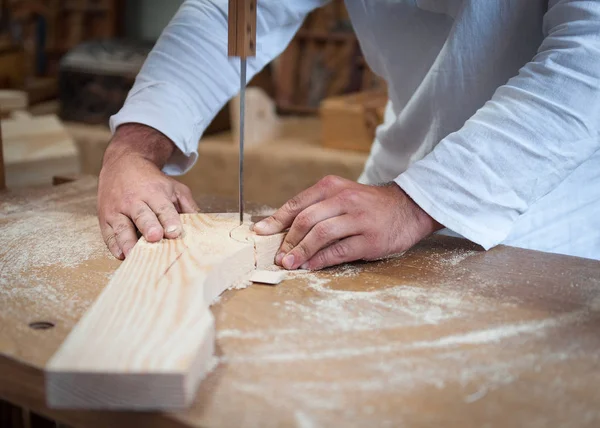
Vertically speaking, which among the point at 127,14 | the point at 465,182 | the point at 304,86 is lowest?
the point at 304,86

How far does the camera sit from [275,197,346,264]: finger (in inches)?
48.0

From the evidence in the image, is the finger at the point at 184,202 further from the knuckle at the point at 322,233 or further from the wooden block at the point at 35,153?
the wooden block at the point at 35,153

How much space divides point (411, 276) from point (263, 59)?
2.72ft

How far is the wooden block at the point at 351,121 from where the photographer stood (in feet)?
9.73

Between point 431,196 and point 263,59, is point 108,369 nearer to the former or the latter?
point 431,196

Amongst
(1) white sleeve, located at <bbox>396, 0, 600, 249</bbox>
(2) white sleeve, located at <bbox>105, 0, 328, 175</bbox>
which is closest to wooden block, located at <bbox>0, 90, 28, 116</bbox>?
(2) white sleeve, located at <bbox>105, 0, 328, 175</bbox>

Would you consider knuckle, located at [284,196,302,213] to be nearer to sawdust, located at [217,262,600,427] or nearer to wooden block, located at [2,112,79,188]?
sawdust, located at [217,262,600,427]

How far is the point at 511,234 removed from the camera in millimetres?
1531

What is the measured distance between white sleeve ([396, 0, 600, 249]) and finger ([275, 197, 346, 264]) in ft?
0.43

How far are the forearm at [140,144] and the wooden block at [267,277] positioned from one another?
18.7 inches

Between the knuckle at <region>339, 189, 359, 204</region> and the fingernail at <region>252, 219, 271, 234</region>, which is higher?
the knuckle at <region>339, 189, 359, 204</region>

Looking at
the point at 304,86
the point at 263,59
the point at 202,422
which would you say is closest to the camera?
the point at 202,422

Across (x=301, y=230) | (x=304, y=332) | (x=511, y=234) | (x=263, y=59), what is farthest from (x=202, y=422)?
(x=263, y=59)

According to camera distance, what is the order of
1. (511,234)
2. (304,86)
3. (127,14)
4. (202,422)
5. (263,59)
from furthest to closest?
(127,14)
(304,86)
(263,59)
(511,234)
(202,422)
